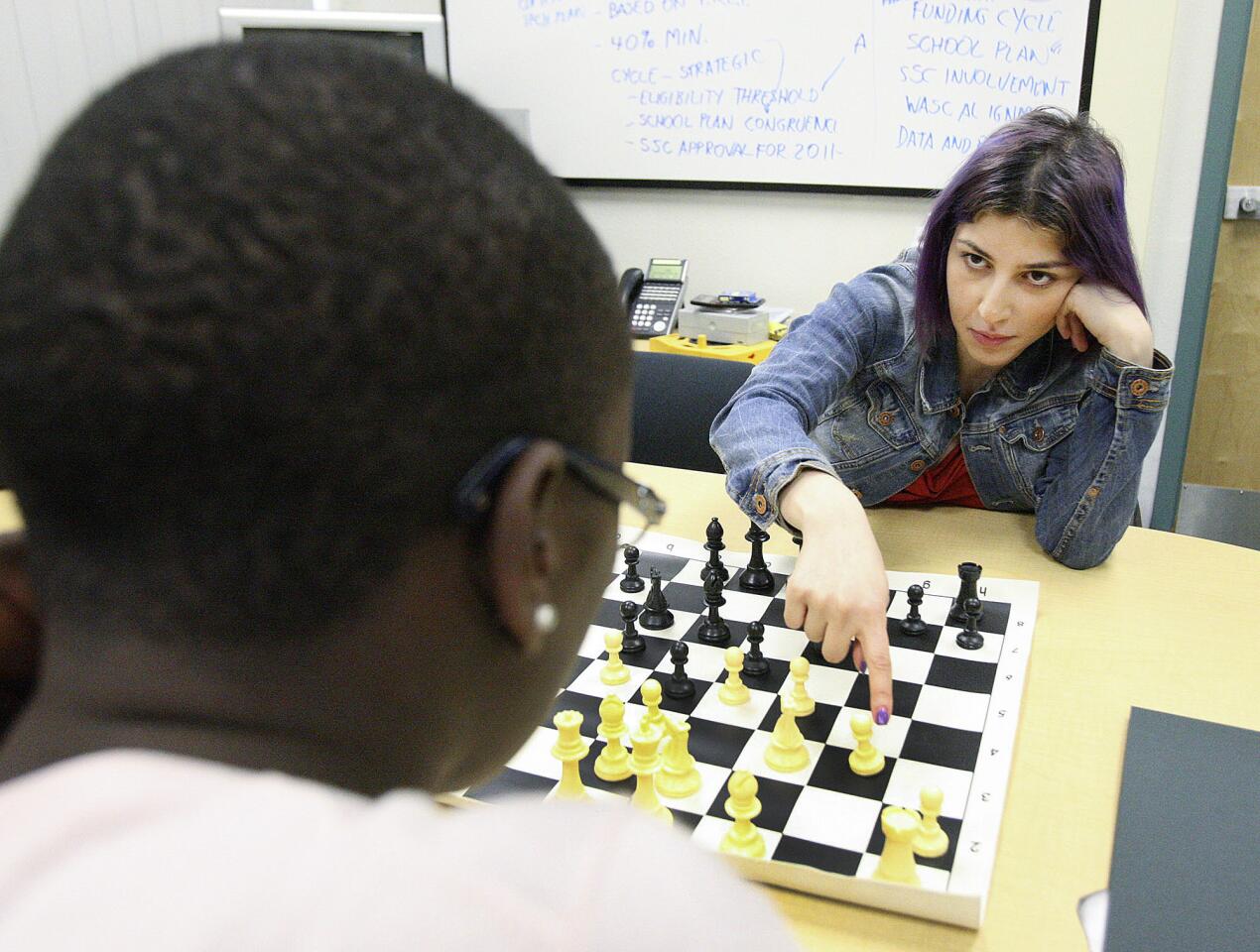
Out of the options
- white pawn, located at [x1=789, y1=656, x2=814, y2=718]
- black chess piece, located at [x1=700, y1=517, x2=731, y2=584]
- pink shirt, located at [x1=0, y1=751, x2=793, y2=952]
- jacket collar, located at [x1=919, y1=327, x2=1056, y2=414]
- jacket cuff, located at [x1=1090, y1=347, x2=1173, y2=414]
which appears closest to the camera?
pink shirt, located at [x1=0, y1=751, x2=793, y2=952]

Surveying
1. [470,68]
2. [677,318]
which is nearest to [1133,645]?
[677,318]

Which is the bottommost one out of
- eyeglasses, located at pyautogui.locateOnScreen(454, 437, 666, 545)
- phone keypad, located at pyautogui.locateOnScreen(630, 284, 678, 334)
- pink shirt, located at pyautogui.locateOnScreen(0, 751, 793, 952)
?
phone keypad, located at pyautogui.locateOnScreen(630, 284, 678, 334)

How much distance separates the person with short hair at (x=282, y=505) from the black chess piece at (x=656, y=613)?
0.74 meters

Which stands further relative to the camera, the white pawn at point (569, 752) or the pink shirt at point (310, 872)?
the white pawn at point (569, 752)

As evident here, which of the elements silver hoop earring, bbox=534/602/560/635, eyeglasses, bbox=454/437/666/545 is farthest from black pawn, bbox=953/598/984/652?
silver hoop earring, bbox=534/602/560/635

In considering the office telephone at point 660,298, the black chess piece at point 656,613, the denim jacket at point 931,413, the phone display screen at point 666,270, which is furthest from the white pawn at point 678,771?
the phone display screen at point 666,270

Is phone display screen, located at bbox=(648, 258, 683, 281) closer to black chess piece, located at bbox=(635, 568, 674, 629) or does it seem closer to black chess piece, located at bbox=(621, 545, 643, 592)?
black chess piece, located at bbox=(621, 545, 643, 592)

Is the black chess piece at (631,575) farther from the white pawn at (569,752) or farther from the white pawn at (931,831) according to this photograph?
the white pawn at (931,831)

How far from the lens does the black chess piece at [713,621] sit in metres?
1.15

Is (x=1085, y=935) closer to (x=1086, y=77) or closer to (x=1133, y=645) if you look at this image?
(x=1133, y=645)

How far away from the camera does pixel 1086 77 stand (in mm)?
2471

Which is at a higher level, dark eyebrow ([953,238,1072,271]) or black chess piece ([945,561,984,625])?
dark eyebrow ([953,238,1072,271])

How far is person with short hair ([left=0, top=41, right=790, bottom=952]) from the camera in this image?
36cm

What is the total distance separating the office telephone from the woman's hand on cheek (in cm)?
145
